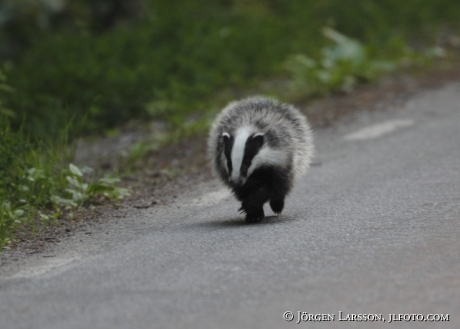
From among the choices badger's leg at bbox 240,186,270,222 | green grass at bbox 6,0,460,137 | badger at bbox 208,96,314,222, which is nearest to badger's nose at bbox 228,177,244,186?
badger at bbox 208,96,314,222

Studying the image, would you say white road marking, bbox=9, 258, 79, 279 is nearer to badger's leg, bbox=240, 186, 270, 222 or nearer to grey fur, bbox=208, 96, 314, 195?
badger's leg, bbox=240, 186, 270, 222

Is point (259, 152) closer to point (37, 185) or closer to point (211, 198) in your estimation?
point (211, 198)

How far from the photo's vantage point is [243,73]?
14836 millimetres

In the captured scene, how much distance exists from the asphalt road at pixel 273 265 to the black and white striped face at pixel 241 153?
445mm

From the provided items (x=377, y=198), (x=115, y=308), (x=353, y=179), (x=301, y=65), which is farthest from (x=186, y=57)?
(x=115, y=308)

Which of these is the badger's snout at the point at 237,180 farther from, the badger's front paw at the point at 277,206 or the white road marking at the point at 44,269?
the white road marking at the point at 44,269

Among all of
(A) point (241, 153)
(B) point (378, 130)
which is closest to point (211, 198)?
(A) point (241, 153)

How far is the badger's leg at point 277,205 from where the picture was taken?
23.4 ft

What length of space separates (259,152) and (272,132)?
34cm

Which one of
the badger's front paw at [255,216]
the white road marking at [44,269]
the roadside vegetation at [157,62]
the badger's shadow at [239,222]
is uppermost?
the roadside vegetation at [157,62]

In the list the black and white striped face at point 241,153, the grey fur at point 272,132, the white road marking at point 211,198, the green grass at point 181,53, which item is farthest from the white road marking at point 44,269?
the green grass at point 181,53

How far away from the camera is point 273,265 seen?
5457 millimetres

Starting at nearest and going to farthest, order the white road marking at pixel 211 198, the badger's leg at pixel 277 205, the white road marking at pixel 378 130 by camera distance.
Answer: the badger's leg at pixel 277 205
the white road marking at pixel 211 198
the white road marking at pixel 378 130

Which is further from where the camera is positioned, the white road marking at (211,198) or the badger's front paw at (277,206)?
the white road marking at (211,198)
